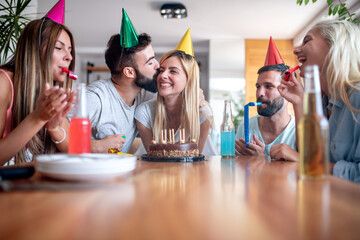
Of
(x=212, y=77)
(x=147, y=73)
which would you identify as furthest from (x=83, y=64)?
(x=147, y=73)

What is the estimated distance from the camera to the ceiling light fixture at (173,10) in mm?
4020

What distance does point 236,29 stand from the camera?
16.5 feet

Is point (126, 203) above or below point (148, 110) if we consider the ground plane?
below

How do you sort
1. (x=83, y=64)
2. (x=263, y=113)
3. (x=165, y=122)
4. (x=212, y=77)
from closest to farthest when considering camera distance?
(x=165, y=122) < (x=263, y=113) < (x=212, y=77) < (x=83, y=64)

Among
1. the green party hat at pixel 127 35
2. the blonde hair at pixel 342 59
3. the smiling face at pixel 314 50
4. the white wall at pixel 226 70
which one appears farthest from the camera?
the white wall at pixel 226 70

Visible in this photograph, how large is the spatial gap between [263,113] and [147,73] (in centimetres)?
88

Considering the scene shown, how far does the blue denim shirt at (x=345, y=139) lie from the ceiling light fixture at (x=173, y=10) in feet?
10.5

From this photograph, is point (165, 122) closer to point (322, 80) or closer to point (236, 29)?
point (322, 80)

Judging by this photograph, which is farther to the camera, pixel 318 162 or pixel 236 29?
pixel 236 29

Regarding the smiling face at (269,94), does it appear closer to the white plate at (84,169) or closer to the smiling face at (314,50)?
the smiling face at (314,50)

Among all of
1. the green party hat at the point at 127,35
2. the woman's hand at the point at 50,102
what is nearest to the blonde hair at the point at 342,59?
the woman's hand at the point at 50,102

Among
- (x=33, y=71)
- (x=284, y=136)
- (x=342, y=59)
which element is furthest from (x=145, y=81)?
(x=342, y=59)

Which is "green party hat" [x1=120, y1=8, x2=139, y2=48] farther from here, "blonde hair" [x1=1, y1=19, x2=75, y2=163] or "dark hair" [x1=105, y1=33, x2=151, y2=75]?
"blonde hair" [x1=1, y1=19, x2=75, y2=163]

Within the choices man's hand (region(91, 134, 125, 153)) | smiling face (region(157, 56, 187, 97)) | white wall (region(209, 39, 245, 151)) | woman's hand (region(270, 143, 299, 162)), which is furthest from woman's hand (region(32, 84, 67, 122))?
white wall (region(209, 39, 245, 151))
